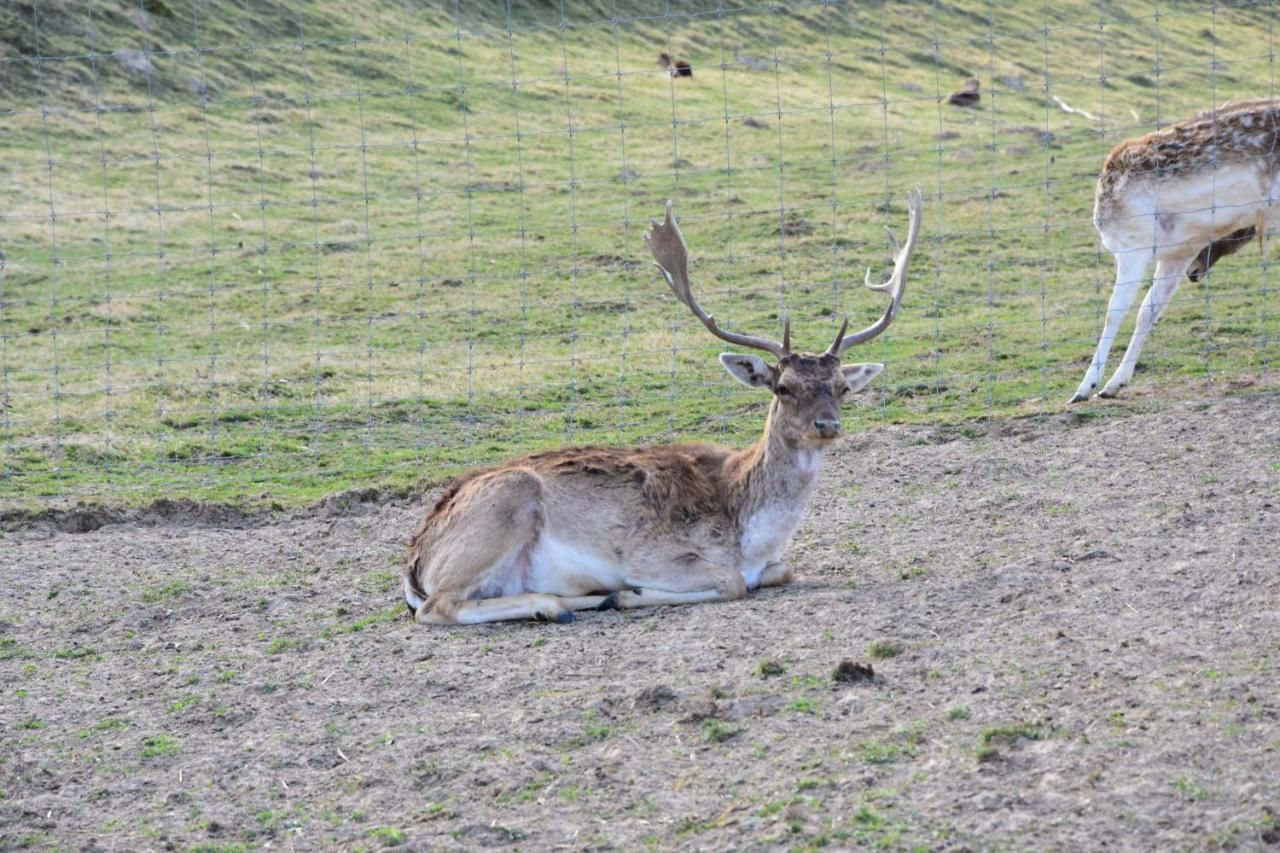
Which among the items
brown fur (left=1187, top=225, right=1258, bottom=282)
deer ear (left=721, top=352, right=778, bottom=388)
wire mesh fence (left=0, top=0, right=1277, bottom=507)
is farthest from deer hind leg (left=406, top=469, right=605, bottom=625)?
brown fur (left=1187, top=225, right=1258, bottom=282)

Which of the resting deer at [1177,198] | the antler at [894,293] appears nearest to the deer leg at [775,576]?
the antler at [894,293]

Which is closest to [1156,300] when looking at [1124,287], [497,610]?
[1124,287]

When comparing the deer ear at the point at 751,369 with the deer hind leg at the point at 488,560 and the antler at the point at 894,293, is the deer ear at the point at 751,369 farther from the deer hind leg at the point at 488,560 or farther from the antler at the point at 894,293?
the deer hind leg at the point at 488,560

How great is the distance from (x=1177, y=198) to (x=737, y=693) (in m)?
6.88

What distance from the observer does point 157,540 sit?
10.1 meters

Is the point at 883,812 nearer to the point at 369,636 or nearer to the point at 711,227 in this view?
the point at 369,636

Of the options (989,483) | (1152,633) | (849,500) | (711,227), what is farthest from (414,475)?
(711,227)

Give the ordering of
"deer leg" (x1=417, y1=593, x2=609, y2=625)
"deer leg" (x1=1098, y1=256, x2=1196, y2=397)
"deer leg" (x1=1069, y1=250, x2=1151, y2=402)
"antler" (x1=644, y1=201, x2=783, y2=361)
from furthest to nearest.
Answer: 1. "deer leg" (x1=1069, y1=250, x2=1151, y2=402)
2. "deer leg" (x1=1098, y1=256, x2=1196, y2=397)
3. "antler" (x1=644, y1=201, x2=783, y2=361)
4. "deer leg" (x1=417, y1=593, x2=609, y2=625)

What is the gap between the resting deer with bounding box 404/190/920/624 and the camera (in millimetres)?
8109

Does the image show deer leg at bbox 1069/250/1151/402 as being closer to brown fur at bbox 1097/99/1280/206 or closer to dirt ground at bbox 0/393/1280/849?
brown fur at bbox 1097/99/1280/206

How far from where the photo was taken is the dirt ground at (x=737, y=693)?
17.7 feet

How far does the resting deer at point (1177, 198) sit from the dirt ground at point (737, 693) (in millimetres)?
2596

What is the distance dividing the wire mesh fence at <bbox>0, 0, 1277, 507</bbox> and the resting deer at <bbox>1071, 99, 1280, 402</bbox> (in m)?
0.45

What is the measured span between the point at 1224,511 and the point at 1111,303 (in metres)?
4.10
